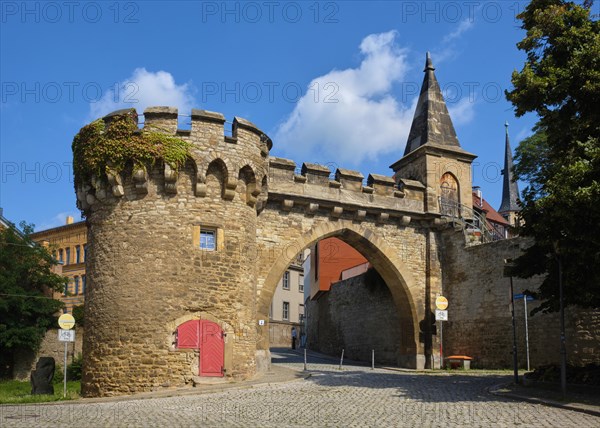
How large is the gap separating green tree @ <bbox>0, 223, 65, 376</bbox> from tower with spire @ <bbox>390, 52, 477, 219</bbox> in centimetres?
1879

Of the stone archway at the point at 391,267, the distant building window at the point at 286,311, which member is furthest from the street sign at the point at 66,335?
the distant building window at the point at 286,311

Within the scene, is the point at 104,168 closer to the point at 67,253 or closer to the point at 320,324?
the point at 320,324

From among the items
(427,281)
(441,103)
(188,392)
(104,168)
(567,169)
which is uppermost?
(441,103)

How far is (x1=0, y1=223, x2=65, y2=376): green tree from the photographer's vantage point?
31452mm

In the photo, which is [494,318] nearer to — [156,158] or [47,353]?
[156,158]

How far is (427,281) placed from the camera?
78.2 ft

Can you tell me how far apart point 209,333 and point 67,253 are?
39741 millimetres

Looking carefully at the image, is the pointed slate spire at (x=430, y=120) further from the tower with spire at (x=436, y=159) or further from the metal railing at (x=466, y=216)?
the metal railing at (x=466, y=216)

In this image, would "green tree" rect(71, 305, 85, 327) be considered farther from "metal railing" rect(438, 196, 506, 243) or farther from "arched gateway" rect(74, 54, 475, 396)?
"metal railing" rect(438, 196, 506, 243)

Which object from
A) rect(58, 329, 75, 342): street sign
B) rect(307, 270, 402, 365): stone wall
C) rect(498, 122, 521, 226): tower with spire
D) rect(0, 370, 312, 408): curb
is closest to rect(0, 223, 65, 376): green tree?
rect(307, 270, 402, 365): stone wall

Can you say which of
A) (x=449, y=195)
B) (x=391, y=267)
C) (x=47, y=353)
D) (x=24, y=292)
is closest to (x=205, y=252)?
(x=391, y=267)

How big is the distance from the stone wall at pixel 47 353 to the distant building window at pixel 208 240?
1709 cm

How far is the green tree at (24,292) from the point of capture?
31452 millimetres

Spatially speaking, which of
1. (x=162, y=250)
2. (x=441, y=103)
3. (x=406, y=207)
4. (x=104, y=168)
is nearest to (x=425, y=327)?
(x=406, y=207)
